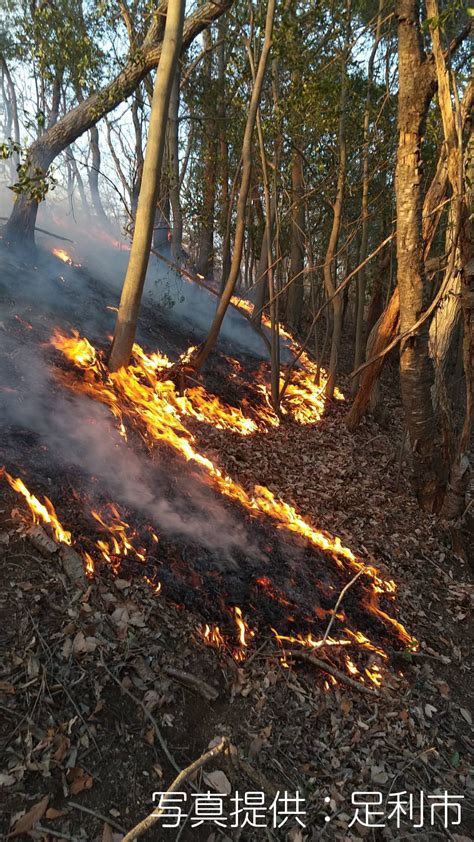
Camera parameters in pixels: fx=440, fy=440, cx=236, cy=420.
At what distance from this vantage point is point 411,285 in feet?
19.8

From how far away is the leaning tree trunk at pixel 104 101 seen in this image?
737 centimetres

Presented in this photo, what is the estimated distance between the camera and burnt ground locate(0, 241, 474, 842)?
8.56ft

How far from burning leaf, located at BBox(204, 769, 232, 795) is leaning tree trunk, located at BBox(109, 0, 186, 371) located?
545cm

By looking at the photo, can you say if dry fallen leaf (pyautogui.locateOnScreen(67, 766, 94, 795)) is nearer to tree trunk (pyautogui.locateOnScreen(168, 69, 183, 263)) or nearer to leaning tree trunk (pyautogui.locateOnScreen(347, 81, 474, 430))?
leaning tree trunk (pyautogui.locateOnScreen(347, 81, 474, 430))

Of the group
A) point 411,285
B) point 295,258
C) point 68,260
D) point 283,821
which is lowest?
point 283,821

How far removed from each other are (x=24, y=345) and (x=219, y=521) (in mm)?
3898

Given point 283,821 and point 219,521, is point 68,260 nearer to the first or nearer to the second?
point 219,521

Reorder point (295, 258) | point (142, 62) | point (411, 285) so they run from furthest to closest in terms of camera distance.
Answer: point (295, 258) → point (142, 62) → point (411, 285)

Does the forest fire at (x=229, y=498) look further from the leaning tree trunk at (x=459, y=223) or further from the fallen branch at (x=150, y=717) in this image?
the leaning tree trunk at (x=459, y=223)

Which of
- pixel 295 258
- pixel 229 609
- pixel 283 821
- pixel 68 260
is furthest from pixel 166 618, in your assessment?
pixel 295 258

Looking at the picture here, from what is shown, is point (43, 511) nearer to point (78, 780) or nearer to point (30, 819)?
point (78, 780)

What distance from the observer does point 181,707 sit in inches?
127

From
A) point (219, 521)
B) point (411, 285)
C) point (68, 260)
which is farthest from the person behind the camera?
point (68, 260)

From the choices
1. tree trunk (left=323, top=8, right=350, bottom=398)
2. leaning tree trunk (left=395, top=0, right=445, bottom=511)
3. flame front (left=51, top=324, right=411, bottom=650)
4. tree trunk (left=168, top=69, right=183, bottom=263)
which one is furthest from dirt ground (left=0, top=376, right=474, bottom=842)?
tree trunk (left=168, top=69, right=183, bottom=263)
